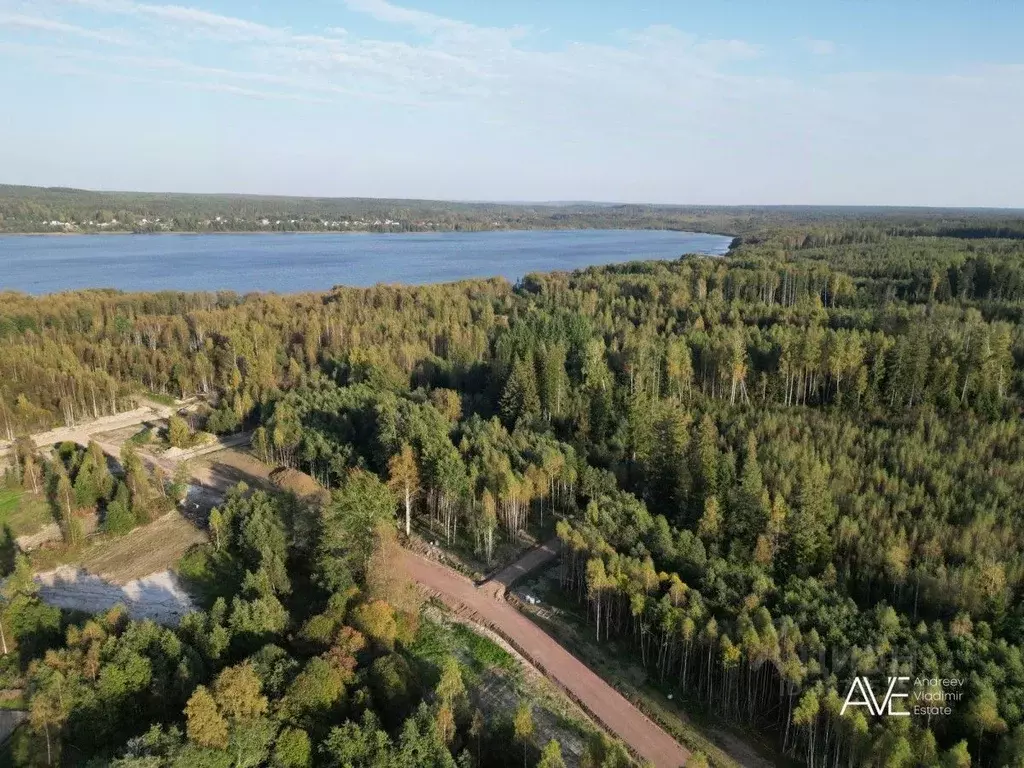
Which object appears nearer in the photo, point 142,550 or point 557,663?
point 557,663

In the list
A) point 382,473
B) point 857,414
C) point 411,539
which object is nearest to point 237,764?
point 411,539

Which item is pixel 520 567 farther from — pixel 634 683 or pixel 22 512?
pixel 22 512

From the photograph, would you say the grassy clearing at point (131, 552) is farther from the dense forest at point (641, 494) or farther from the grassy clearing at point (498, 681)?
the grassy clearing at point (498, 681)

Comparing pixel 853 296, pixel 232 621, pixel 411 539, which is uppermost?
pixel 853 296

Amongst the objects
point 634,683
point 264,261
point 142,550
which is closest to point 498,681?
point 634,683

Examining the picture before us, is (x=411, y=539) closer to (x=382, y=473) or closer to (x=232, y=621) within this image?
(x=382, y=473)
